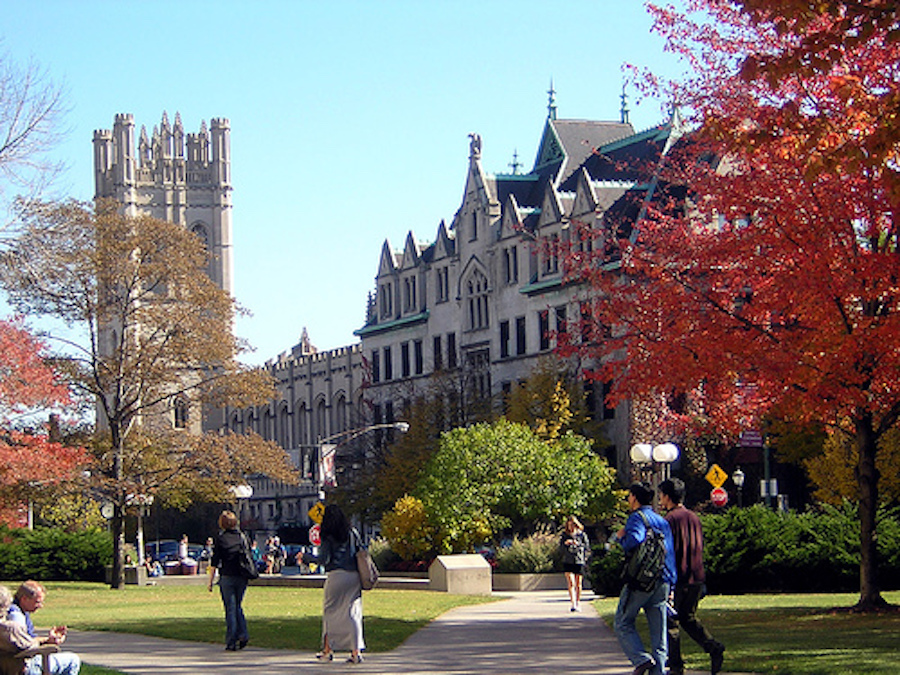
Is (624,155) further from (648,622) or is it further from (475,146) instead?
(648,622)

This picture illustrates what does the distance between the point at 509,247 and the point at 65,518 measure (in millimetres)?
24825

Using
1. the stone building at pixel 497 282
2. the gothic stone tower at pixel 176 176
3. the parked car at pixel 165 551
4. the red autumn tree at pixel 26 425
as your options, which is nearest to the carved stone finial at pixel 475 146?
the stone building at pixel 497 282

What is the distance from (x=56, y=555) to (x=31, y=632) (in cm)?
4366

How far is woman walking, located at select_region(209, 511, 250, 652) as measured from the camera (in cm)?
1897

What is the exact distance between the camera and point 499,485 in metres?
49.6

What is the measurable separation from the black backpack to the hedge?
54.2 ft

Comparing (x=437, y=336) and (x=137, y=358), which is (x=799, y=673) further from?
(x=437, y=336)

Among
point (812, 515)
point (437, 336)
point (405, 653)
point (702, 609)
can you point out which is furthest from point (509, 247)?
point (405, 653)

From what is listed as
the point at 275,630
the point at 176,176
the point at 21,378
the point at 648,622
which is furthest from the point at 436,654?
the point at 176,176

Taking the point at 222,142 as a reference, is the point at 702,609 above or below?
below

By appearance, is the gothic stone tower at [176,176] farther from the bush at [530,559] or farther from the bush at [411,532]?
the bush at [530,559]

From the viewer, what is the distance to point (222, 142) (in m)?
153

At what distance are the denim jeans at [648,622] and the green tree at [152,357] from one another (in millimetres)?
36436

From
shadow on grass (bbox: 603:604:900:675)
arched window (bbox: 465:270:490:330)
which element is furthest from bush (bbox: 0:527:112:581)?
shadow on grass (bbox: 603:604:900:675)
